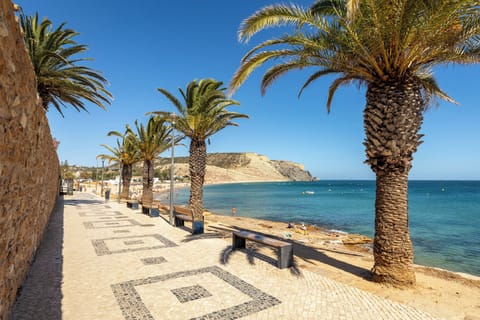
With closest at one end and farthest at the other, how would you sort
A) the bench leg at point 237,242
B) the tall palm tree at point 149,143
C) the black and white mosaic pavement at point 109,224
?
the bench leg at point 237,242 → the black and white mosaic pavement at point 109,224 → the tall palm tree at point 149,143

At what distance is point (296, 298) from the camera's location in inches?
188

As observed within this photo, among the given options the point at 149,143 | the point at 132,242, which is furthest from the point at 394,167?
the point at 149,143

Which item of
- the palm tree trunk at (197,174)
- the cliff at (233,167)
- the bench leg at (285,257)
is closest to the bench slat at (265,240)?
the bench leg at (285,257)

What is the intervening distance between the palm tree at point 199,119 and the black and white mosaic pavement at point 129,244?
372cm

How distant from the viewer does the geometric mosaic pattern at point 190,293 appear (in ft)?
15.4

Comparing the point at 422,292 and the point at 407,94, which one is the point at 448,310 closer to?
the point at 422,292

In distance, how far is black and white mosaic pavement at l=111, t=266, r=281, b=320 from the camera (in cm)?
418

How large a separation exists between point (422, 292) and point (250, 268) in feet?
11.7

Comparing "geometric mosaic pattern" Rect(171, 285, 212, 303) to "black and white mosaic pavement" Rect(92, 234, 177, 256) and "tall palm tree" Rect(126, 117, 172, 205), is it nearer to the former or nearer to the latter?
"black and white mosaic pavement" Rect(92, 234, 177, 256)

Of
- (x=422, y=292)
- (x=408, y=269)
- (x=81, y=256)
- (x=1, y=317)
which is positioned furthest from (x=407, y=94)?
(x=81, y=256)

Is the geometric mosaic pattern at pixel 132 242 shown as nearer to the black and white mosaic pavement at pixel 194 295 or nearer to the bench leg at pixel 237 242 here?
the bench leg at pixel 237 242

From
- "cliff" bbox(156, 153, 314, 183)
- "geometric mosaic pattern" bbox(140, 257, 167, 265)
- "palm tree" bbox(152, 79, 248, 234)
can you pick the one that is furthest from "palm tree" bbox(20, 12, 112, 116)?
"cliff" bbox(156, 153, 314, 183)

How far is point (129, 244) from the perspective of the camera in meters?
8.55

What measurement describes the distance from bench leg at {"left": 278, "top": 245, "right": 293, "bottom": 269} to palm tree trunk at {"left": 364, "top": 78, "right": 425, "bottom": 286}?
74.2 inches
